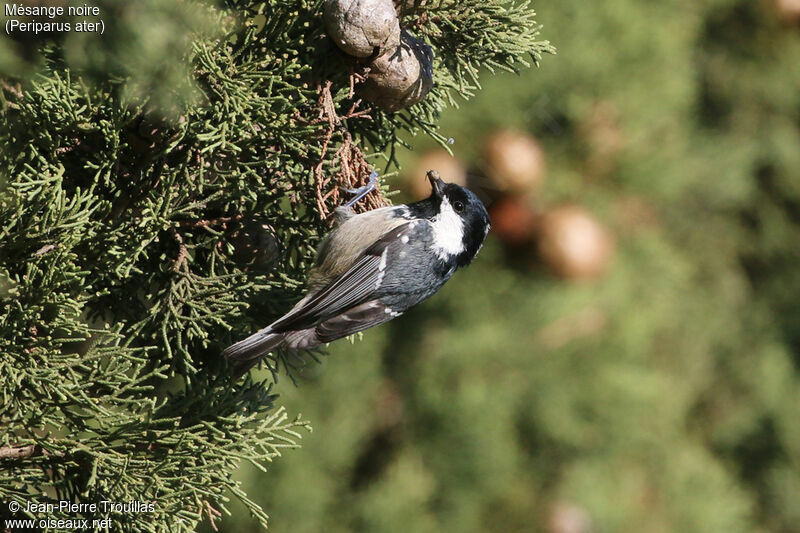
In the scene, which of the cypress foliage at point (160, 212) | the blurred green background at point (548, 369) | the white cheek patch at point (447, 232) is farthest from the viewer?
the blurred green background at point (548, 369)

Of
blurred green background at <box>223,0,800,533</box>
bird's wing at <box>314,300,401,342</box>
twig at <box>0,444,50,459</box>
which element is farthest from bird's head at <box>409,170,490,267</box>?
blurred green background at <box>223,0,800,533</box>

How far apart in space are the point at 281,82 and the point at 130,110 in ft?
0.83

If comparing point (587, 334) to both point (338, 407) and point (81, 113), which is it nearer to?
point (338, 407)

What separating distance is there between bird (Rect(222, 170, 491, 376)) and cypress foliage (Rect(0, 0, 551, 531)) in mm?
71

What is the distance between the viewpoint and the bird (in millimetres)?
1515

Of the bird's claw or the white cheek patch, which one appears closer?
the bird's claw

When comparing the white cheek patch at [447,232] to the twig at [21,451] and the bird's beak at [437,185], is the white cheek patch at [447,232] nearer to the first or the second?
the bird's beak at [437,185]

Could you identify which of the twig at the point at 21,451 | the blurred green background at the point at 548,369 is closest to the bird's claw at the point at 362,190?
the twig at the point at 21,451

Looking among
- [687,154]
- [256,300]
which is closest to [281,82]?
[256,300]

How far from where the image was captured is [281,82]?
1.32m

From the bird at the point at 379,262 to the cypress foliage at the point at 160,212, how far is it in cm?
7

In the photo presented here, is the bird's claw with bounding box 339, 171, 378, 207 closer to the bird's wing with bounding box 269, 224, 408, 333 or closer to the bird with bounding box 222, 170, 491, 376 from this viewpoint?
the bird with bounding box 222, 170, 491, 376

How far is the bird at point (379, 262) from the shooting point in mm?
1515

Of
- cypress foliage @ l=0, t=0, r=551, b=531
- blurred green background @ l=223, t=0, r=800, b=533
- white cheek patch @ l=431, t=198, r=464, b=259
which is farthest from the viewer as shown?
blurred green background @ l=223, t=0, r=800, b=533
